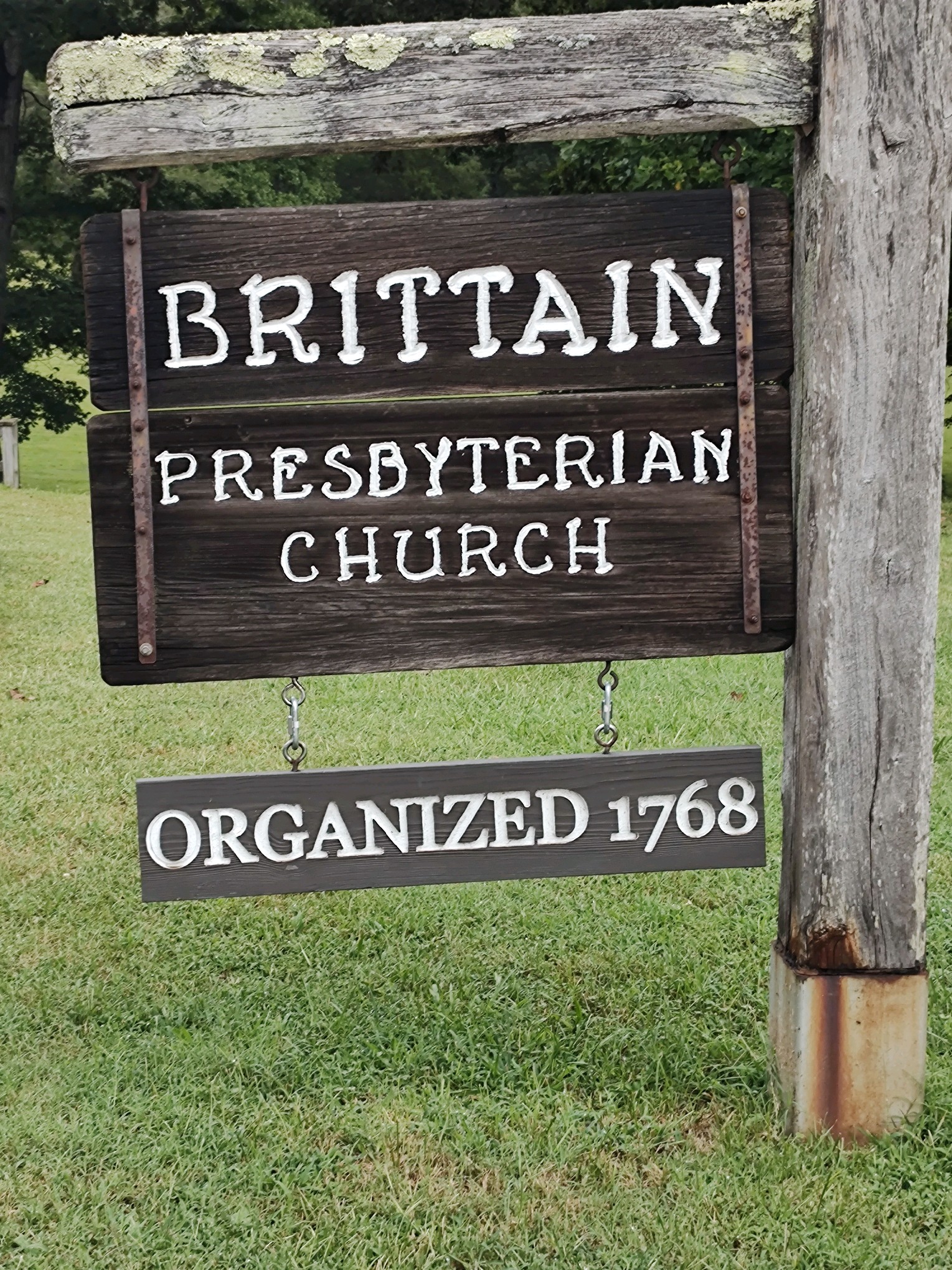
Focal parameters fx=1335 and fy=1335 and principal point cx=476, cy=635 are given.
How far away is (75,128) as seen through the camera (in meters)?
2.42

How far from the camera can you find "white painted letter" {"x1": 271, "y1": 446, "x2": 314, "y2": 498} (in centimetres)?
253

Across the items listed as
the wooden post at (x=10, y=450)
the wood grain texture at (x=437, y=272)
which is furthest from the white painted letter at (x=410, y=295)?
the wooden post at (x=10, y=450)

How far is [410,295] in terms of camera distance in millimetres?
2504

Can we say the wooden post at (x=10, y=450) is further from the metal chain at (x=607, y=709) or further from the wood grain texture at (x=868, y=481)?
the wood grain texture at (x=868, y=481)

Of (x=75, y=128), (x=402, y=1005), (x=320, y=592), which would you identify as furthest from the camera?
(x=402, y=1005)

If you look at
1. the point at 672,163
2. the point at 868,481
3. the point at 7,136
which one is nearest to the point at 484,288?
the point at 868,481

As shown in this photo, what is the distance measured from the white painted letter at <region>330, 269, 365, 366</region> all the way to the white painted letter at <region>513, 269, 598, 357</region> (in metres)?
0.30

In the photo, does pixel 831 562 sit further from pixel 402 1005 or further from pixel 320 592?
pixel 402 1005

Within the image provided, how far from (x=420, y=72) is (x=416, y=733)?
3676mm

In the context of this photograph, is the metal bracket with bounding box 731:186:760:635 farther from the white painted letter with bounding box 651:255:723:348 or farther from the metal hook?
the metal hook

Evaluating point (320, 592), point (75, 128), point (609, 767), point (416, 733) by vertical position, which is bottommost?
point (416, 733)

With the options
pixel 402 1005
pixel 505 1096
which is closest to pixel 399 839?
pixel 505 1096

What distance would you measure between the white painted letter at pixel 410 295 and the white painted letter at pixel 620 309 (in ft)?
1.09

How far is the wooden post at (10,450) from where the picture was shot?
1761cm
